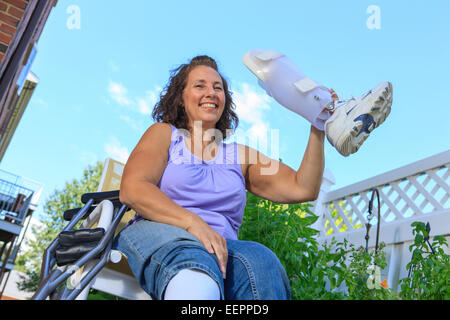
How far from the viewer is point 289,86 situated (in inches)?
44.6

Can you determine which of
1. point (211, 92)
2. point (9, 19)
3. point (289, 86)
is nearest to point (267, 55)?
point (289, 86)

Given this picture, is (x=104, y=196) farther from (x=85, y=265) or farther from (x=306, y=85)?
(x=306, y=85)

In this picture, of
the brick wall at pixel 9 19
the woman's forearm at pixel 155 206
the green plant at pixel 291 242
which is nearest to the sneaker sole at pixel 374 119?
the woman's forearm at pixel 155 206

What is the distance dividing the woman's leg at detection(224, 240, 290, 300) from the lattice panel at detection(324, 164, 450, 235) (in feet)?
6.35

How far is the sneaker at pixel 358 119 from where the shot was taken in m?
0.97

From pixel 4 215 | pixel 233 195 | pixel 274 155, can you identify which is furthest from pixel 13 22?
pixel 4 215

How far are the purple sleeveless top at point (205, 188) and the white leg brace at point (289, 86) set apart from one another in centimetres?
25

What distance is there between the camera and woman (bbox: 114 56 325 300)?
838 millimetres

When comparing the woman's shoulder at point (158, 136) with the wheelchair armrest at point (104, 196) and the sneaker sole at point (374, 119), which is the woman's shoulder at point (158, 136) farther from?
the sneaker sole at point (374, 119)

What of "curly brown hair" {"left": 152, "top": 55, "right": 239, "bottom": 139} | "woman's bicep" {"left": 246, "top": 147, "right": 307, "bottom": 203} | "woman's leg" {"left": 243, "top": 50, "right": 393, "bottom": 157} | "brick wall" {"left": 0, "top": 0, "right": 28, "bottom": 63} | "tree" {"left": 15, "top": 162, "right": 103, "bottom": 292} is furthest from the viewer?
"tree" {"left": 15, "top": 162, "right": 103, "bottom": 292}

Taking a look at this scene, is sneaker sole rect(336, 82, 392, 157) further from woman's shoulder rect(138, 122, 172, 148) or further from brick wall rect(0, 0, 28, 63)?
brick wall rect(0, 0, 28, 63)

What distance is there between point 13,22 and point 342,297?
2.19 metres

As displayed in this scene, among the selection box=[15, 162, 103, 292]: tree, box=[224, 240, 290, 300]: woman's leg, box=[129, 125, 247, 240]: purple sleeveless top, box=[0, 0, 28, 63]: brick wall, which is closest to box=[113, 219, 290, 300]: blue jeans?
box=[224, 240, 290, 300]: woman's leg

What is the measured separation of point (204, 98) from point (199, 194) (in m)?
0.34
